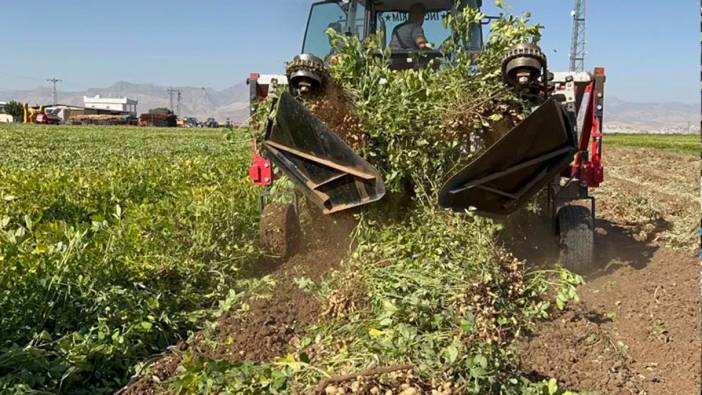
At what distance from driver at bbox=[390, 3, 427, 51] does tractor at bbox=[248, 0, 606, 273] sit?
0.50 m

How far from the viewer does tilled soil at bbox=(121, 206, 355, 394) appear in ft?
10.4

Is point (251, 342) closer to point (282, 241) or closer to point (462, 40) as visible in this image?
point (282, 241)

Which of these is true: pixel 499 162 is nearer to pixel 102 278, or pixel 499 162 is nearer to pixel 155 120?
pixel 102 278

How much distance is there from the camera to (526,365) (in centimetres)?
319

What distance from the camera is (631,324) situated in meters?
4.07

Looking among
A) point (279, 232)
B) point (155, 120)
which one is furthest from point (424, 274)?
point (155, 120)

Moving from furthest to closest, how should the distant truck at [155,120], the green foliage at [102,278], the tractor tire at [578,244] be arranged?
the distant truck at [155,120], the tractor tire at [578,244], the green foliage at [102,278]

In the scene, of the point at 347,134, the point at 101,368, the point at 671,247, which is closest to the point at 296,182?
the point at 347,134

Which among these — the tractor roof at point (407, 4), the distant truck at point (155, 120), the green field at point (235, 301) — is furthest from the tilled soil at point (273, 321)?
the distant truck at point (155, 120)

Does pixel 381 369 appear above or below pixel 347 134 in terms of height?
below

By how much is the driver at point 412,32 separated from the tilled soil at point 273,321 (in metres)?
1.91

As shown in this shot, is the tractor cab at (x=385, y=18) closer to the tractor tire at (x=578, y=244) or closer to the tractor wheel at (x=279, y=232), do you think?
the tractor wheel at (x=279, y=232)

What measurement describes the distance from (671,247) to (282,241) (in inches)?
146

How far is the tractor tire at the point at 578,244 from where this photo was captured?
4879 millimetres
